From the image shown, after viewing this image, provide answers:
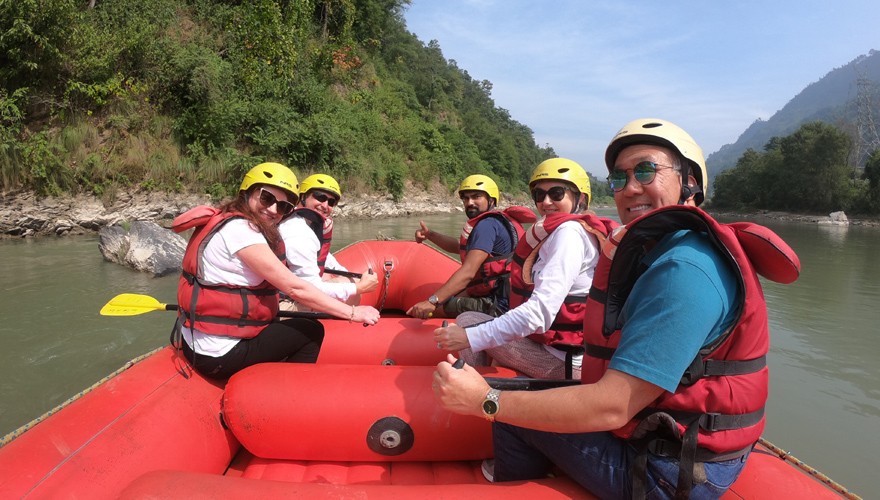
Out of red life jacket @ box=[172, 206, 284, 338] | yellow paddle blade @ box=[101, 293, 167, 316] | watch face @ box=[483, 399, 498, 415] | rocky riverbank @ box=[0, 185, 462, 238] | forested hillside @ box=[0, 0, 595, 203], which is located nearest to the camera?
watch face @ box=[483, 399, 498, 415]

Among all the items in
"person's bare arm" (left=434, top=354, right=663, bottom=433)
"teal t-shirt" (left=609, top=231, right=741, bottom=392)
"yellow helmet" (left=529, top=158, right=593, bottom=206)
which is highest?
"yellow helmet" (left=529, top=158, right=593, bottom=206)

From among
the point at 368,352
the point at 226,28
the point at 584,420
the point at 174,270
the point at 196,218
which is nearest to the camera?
the point at 584,420

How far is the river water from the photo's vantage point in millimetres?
3920

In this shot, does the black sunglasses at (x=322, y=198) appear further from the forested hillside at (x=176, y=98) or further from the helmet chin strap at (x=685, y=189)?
the forested hillside at (x=176, y=98)

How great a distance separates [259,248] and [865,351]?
783 cm

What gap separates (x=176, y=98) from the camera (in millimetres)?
14734

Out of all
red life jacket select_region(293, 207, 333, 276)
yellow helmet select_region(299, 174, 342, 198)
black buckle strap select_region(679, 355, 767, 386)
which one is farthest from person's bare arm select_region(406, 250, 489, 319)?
black buckle strap select_region(679, 355, 767, 386)

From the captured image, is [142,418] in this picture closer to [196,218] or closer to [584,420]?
[196,218]

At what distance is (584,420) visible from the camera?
120 cm

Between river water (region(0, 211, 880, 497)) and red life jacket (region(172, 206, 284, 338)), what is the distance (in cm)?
230

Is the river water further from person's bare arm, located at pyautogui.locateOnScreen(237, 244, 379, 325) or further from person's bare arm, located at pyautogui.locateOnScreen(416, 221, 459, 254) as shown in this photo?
person's bare arm, located at pyautogui.locateOnScreen(237, 244, 379, 325)

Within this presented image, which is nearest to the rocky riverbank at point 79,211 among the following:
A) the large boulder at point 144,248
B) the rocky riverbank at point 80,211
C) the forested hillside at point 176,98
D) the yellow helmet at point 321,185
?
the rocky riverbank at point 80,211

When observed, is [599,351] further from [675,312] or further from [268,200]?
[268,200]

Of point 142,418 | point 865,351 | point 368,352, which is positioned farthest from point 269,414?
point 865,351
